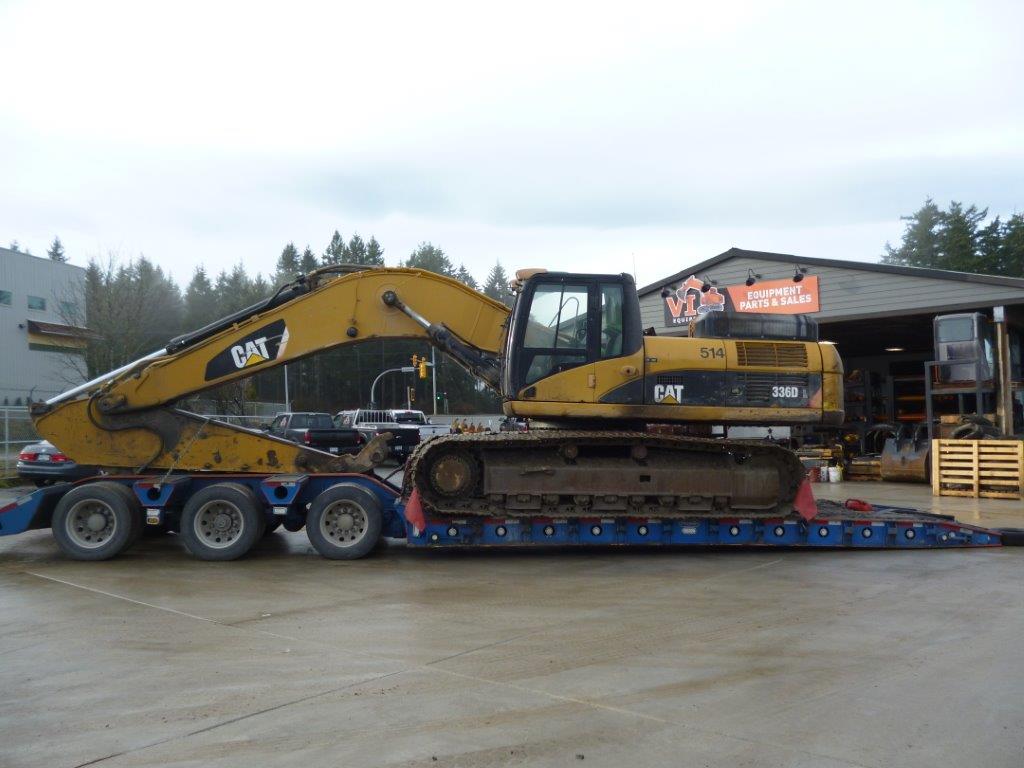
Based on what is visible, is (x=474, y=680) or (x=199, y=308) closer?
(x=474, y=680)

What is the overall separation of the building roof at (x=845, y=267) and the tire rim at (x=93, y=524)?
1196 cm

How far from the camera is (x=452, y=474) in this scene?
9375mm

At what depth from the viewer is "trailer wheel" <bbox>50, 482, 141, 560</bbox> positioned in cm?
927

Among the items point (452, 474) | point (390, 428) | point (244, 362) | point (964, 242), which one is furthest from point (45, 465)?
point (964, 242)

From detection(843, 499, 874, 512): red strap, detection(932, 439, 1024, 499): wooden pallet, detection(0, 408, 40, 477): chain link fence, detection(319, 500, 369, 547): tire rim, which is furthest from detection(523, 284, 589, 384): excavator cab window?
detection(0, 408, 40, 477): chain link fence

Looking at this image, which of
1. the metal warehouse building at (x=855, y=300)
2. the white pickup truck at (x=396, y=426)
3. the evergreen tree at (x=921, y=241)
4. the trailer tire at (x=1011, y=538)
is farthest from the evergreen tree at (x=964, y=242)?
the trailer tire at (x=1011, y=538)

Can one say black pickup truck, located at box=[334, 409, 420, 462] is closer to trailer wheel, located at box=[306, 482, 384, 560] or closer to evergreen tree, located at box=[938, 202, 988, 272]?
trailer wheel, located at box=[306, 482, 384, 560]

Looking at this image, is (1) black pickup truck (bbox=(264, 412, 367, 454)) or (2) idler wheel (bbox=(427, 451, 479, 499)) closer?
(2) idler wheel (bbox=(427, 451, 479, 499))

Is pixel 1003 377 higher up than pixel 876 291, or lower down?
lower down

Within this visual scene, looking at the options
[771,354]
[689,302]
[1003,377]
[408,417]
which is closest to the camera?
[771,354]

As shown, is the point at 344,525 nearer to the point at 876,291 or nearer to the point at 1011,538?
the point at 1011,538

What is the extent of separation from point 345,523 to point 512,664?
14.2ft

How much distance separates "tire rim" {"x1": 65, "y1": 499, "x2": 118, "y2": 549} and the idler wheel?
3.59 meters

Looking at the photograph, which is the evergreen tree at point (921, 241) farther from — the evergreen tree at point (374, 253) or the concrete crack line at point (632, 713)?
the concrete crack line at point (632, 713)
